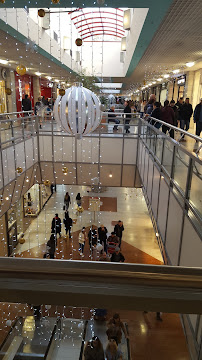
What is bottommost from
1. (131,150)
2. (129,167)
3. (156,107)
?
(129,167)

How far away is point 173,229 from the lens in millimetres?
3477

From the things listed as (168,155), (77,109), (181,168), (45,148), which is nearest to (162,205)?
(168,155)

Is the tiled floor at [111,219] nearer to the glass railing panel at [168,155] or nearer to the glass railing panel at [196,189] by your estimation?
the glass railing panel at [168,155]

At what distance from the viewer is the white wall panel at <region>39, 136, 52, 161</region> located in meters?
9.61

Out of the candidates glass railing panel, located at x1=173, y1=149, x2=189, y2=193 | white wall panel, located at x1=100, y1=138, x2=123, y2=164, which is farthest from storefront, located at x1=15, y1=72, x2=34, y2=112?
glass railing panel, located at x1=173, y1=149, x2=189, y2=193

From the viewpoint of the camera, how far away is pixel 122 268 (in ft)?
1.93

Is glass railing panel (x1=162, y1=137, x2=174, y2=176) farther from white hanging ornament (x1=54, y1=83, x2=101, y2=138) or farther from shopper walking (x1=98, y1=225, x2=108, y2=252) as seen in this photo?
shopper walking (x1=98, y1=225, x2=108, y2=252)

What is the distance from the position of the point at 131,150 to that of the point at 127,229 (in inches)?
119

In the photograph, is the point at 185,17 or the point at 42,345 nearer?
the point at 42,345

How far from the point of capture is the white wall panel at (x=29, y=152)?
8242 millimetres

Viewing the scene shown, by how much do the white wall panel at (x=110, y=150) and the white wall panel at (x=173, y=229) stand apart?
235 inches

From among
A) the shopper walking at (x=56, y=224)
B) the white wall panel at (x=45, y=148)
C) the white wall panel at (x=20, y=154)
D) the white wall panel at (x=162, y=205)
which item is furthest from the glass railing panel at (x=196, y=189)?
the white wall panel at (x=45, y=148)

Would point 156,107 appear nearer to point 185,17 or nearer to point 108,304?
point 185,17

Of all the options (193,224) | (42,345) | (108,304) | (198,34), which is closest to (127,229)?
(198,34)
